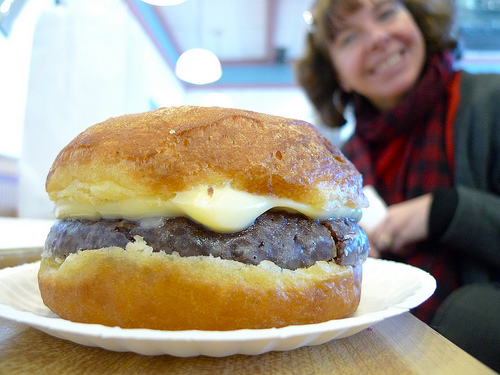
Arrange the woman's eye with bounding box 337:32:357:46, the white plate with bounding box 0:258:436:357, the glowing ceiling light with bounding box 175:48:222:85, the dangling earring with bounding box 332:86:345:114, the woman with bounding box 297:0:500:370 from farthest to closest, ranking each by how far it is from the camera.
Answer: the glowing ceiling light with bounding box 175:48:222:85, the dangling earring with bounding box 332:86:345:114, the woman's eye with bounding box 337:32:357:46, the woman with bounding box 297:0:500:370, the white plate with bounding box 0:258:436:357

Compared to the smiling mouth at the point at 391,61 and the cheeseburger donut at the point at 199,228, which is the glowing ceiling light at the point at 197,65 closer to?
the smiling mouth at the point at 391,61

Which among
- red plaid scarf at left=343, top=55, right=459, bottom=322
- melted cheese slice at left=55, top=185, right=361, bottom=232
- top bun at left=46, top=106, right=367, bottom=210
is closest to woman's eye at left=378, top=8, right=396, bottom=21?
red plaid scarf at left=343, top=55, right=459, bottom=322

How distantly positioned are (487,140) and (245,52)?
7342mm

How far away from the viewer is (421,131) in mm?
2297

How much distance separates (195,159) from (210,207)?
10 cm

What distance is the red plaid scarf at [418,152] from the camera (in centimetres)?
190

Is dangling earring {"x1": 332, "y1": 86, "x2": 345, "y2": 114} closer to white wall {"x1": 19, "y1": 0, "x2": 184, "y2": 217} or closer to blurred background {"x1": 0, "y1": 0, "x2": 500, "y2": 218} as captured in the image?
blurred background {"x1": 0, "y1": 0, "x2": 500, "y2": 218}

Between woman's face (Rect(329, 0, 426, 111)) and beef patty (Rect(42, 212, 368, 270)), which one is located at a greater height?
woman's face (Rect(329, 0, 426, 111))

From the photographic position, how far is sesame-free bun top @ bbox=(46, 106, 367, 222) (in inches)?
29.8

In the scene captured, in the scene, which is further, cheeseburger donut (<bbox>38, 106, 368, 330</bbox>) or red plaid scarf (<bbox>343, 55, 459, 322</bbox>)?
red plaid scarf (<bbox>343, 55, 459, 322</bbox>)

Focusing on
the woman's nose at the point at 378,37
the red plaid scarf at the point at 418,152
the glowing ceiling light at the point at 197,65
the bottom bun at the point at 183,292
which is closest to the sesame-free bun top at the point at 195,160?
the bottom bun at the point at 183,292

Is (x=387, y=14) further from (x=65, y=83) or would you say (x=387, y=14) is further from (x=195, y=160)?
(x=195, y=160)

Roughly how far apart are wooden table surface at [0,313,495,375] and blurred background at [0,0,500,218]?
119 cm

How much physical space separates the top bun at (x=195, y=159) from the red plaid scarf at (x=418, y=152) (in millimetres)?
1294
